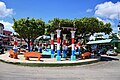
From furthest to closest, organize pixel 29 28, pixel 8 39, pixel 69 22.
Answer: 1. pixel 8 39
2. pixel 29 28
3. pixel 69 22

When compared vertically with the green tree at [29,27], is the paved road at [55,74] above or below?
below

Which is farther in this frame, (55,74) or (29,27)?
(29,27)

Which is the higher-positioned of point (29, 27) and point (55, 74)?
point (29, 27)

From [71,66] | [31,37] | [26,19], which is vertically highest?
[26,19]

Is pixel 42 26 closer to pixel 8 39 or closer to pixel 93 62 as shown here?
pixel 93 62

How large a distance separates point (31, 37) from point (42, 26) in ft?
11.1

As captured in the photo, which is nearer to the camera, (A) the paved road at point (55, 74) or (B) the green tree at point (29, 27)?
(A) the paved road at point (55, 74)

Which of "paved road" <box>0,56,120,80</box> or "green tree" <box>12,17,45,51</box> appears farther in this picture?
"green tree" <box>12,17,45,51</box>

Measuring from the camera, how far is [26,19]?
45625 millimetres

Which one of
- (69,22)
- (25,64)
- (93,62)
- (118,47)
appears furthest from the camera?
(118,47)

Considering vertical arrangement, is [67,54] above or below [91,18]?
below

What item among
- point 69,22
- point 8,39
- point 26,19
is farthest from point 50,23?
point 8,39

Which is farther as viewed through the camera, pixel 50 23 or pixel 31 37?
pixel 31 37

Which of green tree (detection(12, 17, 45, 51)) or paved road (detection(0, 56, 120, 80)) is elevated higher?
green tree (detection(12, 17, 45, 51))
